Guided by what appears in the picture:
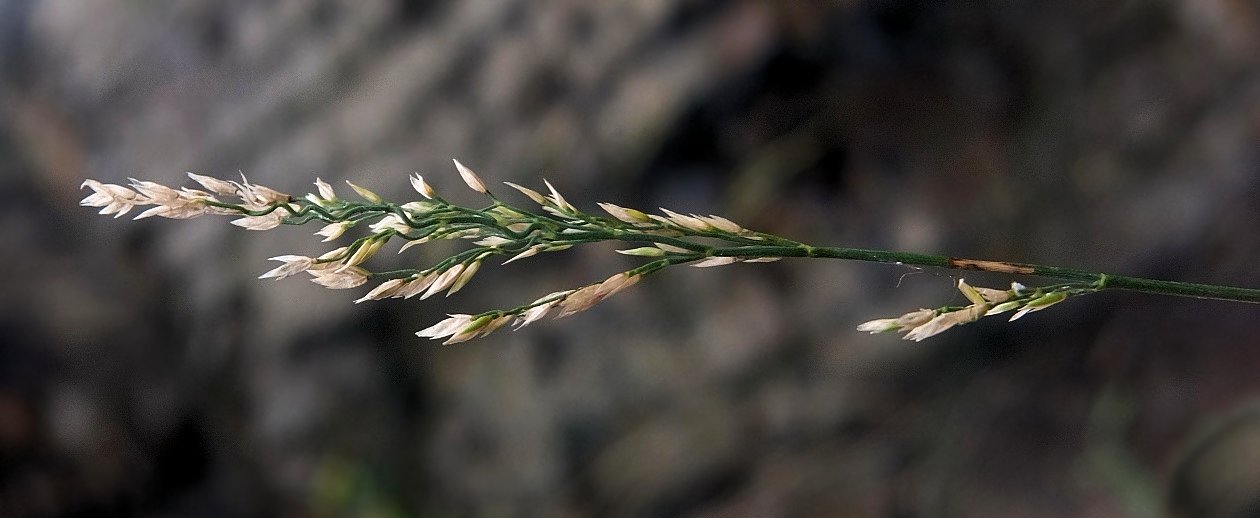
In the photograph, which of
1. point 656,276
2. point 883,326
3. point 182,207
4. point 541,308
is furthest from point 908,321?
point 656,276

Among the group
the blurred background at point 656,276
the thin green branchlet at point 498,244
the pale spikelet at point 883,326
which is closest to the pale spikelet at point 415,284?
the thin green branchlet at point 498,244

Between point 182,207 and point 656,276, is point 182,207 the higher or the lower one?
the lower one

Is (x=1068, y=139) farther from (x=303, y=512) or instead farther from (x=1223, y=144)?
(x=303, y=512)

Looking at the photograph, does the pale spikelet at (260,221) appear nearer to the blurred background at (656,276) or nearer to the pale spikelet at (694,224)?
the pale spikelet at (694,224)

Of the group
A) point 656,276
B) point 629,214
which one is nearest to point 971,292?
point 629,214

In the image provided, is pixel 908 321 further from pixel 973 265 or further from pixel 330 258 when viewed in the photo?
pixel 330 258

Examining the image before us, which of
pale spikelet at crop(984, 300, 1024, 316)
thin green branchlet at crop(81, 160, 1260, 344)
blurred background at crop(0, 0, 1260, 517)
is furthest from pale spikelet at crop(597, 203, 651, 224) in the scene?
blurred background at crop(0, 0, 1260, 517)

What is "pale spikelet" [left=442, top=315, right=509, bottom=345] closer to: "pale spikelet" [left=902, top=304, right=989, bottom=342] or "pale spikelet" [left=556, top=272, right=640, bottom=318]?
"pale spikelet" [left=556, top=272, right=640, bottom=318]

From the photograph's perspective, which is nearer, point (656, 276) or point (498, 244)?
point (498, 244)
